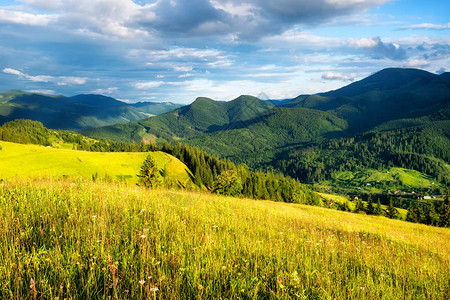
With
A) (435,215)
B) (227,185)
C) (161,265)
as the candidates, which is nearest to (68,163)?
(227,185)

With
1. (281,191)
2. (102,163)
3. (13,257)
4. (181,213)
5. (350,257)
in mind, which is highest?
(13,257)

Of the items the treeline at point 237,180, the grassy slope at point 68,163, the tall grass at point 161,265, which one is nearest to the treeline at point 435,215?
the treeline at point 237,180

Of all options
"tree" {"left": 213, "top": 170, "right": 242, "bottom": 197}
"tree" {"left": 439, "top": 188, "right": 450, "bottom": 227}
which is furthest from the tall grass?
"tree" {"left": 439, "top": 188, "right": 450, "bottom": 227}

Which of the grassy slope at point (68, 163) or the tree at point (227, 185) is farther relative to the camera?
the tree at point (227, 185)

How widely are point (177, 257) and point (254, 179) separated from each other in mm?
111592

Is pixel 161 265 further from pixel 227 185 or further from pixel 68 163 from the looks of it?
pixel 68 163

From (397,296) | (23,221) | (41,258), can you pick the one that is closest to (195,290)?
(41,258)

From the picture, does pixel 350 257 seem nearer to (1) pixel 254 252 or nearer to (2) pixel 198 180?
(1) pixel 254 252

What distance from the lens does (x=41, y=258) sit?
4.08m

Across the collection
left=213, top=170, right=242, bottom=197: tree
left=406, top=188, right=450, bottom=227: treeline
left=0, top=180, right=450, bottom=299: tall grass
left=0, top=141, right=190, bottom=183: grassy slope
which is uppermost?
left=0, top=180, right=450, bottom=299: tall grass

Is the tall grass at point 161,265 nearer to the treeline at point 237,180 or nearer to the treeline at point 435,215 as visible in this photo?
the treeline at point 237,180

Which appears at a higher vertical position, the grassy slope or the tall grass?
the tall grass

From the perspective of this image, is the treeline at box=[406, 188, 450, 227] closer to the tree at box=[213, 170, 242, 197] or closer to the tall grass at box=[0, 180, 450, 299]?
the tree at box=[213, 170, 242, 197]

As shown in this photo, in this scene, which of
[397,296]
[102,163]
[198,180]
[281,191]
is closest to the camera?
[397,296]
